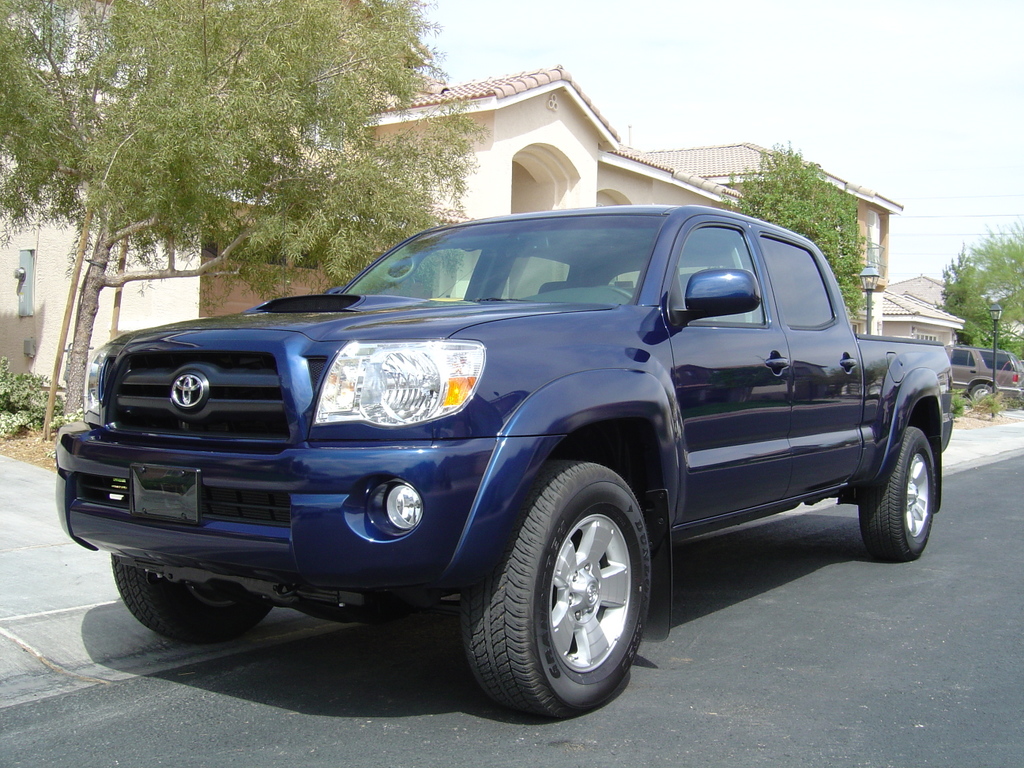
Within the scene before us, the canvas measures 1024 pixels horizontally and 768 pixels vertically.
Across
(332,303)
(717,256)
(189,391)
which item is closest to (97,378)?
(189,391)

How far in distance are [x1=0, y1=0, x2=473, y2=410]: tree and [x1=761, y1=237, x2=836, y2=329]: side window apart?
17.0 feet

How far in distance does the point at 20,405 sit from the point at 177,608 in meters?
7.71

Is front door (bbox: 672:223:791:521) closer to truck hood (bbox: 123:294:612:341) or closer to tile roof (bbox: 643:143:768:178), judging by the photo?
truck hood (bbox: 123:294:612:341)

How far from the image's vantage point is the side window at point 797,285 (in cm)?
537

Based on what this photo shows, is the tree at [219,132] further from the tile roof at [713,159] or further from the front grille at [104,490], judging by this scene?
the tile roof at [713,159]

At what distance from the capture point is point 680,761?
3.29 meters

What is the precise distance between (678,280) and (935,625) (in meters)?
2.20

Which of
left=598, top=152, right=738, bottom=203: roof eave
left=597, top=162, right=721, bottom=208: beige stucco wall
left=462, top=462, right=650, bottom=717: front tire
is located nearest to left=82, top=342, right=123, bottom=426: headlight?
left=462, top=462, right=650, bottom=717: front tire

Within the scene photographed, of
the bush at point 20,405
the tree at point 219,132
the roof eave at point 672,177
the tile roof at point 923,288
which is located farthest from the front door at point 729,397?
the tile roof at point 923,288

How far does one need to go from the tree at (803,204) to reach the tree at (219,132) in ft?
41.4

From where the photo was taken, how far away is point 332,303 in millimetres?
4219

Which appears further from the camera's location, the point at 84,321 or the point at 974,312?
the point at 974,312

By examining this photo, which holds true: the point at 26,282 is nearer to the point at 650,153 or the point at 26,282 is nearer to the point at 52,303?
the point at 52,303

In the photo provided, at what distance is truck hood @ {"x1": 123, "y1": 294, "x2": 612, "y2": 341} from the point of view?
339 centimetres
